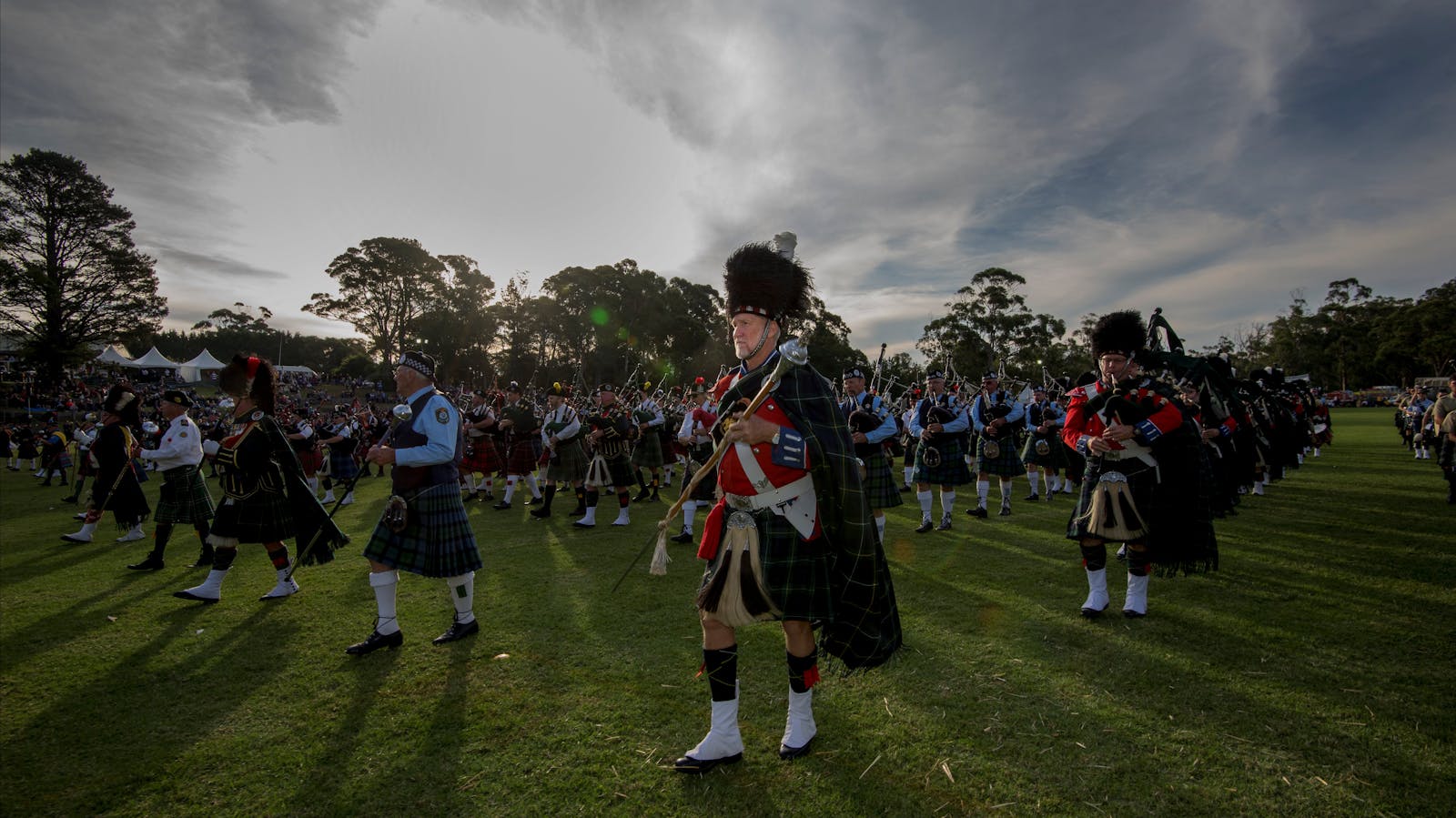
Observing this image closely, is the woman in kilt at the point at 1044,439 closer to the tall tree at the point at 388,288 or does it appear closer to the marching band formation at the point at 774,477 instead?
the marching band formation at the point at 774,477

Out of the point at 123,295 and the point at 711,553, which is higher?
the point at 123,295

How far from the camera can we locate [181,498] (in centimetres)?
744

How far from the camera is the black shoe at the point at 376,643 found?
15.8 feet

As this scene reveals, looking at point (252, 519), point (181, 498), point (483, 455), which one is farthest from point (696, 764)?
point (483, 455)

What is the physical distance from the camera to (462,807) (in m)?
2.93

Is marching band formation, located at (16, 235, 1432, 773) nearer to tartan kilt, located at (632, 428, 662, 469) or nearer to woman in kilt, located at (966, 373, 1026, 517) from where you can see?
woman in kilt, located at (966, 373, 1026, 517)

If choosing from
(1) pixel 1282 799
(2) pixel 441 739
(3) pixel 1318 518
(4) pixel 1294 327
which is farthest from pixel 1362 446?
(4) pixel 1294 327

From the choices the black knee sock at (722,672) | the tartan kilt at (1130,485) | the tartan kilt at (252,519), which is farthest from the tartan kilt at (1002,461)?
the tartan kilt at (252,519)

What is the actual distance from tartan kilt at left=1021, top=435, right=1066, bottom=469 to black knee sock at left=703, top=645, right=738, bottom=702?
1090cm

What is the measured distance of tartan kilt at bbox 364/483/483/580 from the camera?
4.81 m

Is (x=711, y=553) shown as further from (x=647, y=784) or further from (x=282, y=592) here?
(x=282, y=592)

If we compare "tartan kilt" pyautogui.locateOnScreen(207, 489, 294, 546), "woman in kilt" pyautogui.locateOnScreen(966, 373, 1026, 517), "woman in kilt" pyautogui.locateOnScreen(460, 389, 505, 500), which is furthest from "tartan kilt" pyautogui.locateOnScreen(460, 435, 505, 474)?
"woman in kilt" pyautogui.locateOnScreen(966, 373, 1026, 517)

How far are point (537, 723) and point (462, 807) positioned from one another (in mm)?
789

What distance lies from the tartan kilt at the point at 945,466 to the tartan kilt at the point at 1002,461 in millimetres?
1479
